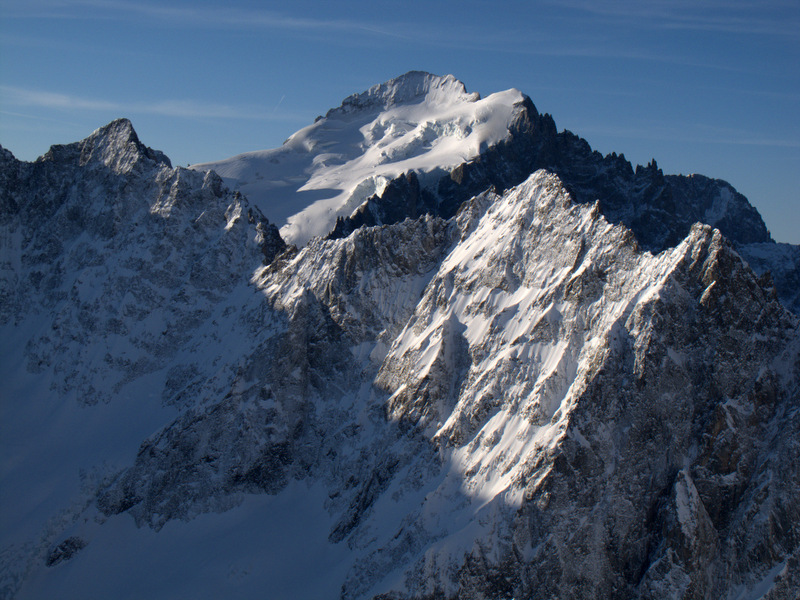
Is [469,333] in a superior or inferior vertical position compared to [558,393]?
superior

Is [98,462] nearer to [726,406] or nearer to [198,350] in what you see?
[198,350]

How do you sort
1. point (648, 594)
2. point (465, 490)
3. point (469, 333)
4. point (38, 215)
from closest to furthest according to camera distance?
point (648, 594) < point (465, 490) < point (469, 333) < point (38, 215)

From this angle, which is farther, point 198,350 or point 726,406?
point 198,350

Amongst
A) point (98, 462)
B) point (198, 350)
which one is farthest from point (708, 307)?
point (98, 462)

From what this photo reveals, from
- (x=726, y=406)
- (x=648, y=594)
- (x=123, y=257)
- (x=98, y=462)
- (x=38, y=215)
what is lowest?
(x=648, y=594)

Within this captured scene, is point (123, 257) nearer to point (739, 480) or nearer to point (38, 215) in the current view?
point (38, 215)

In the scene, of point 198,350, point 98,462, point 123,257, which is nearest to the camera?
point 98,462
